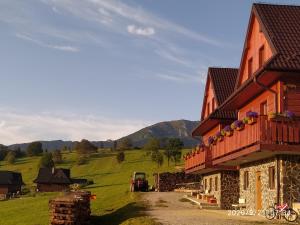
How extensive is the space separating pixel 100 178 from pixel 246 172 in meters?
76.0

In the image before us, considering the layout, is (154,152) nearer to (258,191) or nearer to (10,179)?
(10,179)

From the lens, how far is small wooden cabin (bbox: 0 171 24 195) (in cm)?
10681

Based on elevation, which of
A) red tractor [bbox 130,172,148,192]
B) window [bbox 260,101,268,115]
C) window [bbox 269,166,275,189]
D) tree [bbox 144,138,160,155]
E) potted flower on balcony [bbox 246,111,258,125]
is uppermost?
tree [bbox 144,138,160,155]

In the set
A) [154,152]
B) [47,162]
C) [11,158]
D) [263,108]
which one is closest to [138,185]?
[263,108]

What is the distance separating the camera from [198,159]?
3447 cm

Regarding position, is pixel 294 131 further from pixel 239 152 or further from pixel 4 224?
pixel 4 224

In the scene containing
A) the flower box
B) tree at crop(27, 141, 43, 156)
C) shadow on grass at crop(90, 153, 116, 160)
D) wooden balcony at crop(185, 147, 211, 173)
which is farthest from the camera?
tree at crop(27, 141, 43, 156)

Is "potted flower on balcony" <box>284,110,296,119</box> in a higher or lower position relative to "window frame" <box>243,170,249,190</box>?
higher

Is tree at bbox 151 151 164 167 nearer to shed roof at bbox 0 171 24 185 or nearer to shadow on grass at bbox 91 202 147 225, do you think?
shed roof at bbox 0 171 24 185

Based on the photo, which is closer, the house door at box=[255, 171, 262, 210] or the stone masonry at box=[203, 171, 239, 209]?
the house door at box=[255, 171, 262, 210]

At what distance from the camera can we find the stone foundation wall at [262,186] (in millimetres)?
22875

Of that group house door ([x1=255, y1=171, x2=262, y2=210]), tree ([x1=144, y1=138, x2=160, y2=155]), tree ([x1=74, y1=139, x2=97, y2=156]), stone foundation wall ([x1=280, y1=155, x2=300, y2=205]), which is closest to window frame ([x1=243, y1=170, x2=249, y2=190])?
house door ([x1=255, y1=171, x2=262, y2=210])

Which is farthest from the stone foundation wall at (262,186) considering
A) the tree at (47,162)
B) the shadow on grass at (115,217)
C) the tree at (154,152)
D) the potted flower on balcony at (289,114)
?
the tree at (47,162)

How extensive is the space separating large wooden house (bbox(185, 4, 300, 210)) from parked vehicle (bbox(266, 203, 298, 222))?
69 cm
